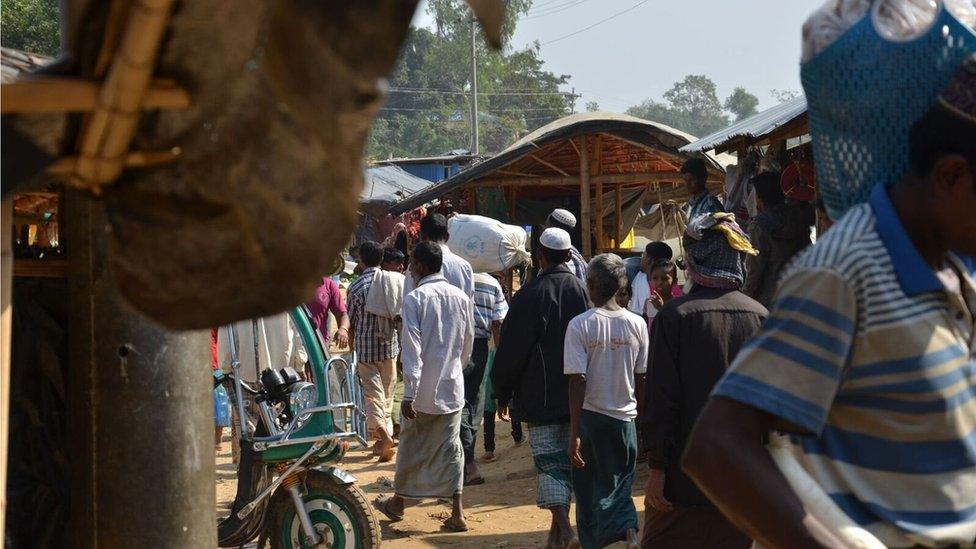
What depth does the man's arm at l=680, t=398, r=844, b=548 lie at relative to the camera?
6.39ft

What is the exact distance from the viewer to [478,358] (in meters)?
9.17

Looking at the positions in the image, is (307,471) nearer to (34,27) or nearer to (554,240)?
(554,240)

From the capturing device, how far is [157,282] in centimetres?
154

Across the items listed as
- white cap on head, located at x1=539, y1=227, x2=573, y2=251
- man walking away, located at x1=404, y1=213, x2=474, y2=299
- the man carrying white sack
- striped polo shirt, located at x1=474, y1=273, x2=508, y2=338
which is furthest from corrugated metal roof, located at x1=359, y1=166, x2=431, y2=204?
the man carrying white sack

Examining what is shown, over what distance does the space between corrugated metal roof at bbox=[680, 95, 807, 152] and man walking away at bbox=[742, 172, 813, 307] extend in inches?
23.4

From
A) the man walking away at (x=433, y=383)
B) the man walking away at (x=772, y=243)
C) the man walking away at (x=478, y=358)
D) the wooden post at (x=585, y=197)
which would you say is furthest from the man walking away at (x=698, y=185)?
the wooden post at (x=585, y=197)

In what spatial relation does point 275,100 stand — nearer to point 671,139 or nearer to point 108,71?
point 108,71

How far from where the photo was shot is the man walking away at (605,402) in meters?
6.34

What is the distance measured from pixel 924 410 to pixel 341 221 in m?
1.13

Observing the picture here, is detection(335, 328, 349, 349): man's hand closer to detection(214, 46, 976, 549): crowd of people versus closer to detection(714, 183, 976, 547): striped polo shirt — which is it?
detection(214, 46, 976, 549): crowd of people

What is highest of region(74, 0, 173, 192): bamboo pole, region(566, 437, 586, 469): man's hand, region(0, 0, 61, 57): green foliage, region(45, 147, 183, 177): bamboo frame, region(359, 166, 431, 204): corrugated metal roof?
region(0, 0, 61, 57): green foliage

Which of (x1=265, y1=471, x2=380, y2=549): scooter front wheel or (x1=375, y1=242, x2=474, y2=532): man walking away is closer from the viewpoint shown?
(x1=265, y1=471, x2=380, y2=549): scooter front wheel

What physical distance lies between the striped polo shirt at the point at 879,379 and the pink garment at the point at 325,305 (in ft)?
27.2

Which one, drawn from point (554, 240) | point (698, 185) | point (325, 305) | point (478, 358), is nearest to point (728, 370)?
point (554, 240)
